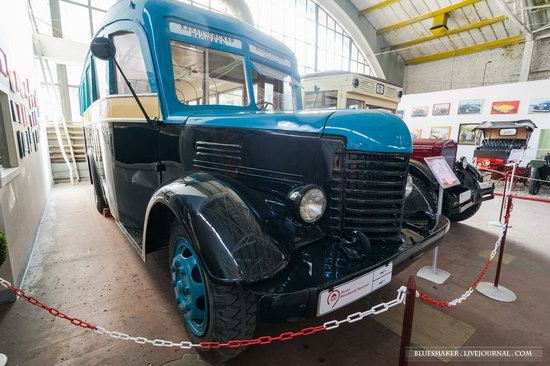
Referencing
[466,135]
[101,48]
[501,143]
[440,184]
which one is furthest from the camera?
[466,135]

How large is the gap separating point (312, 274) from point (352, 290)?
21 cm

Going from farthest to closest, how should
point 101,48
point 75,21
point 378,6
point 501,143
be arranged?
point 378,6 → point 75,21 → point 501,143 → point 101,48

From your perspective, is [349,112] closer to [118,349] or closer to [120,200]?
[118,349]

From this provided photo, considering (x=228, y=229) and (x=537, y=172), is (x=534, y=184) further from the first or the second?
(x=228, y=229)

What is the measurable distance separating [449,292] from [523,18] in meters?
14.8

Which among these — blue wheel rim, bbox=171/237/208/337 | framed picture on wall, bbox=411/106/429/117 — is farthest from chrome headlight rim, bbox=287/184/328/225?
framed picture on wall, bbox=411/106/429/117

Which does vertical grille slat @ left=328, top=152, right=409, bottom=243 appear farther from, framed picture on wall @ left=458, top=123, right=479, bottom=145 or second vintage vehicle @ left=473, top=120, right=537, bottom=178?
Result: framed picture on wall @ left=458, top=123, right=479, bottom=145

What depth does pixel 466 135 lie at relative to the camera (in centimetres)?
1136

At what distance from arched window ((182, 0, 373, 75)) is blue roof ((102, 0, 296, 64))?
1184 cm

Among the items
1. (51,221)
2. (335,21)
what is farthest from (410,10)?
(51,221)

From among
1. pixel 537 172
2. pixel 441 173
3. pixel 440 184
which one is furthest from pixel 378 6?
pixel 440 184

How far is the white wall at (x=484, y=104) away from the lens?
9.44 meters

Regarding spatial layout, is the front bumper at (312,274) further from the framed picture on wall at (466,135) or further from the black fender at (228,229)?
the framed picture on wall at (466,135)

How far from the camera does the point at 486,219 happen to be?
15.5ft
